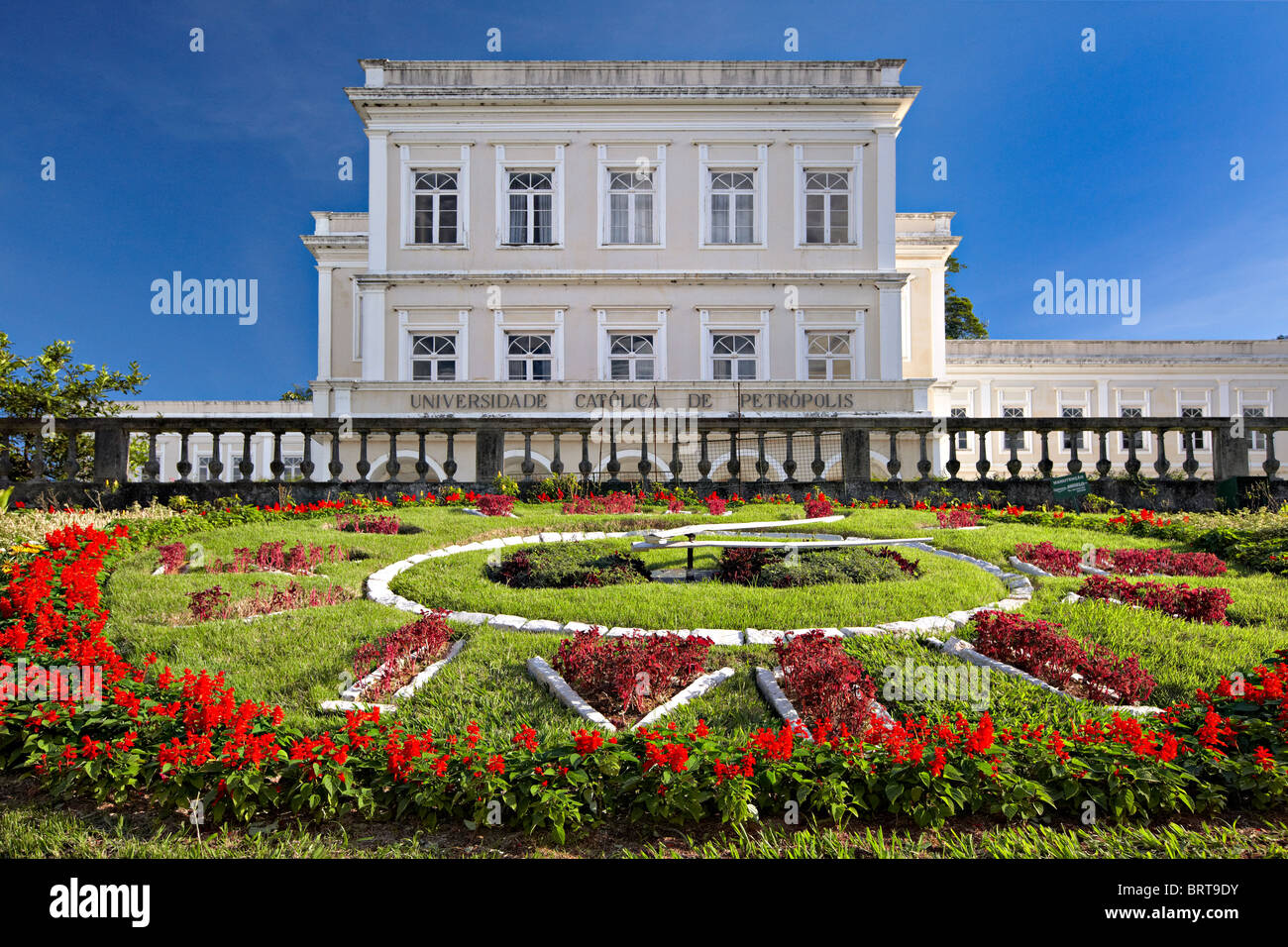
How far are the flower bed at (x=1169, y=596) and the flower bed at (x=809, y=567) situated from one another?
1457 mm

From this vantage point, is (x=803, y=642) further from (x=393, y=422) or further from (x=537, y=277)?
(x=537, y=277)

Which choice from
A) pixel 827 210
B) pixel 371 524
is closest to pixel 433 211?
pixel 827 210

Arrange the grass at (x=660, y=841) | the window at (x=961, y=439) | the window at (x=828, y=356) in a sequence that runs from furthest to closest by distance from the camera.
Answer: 1. the window at (x=961, y=439)
2. the window at (x=828, y=356)
3. the grass at (x=660, y=841)

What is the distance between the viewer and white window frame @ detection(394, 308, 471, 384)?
2298cm

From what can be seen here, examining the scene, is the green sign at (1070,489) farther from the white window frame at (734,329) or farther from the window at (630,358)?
the window at (630,358)

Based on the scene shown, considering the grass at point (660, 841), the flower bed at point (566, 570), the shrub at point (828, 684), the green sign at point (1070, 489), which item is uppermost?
the green sign at point (1070, 489)

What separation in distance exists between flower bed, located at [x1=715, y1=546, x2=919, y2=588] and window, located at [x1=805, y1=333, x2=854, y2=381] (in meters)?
17.0

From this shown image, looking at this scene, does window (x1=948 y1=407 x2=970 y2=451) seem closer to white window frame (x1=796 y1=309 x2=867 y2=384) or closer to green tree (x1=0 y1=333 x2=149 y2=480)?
white window frame (x1=796 y1=309 x2=867 y2=384)

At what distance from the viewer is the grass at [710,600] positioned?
525 cm

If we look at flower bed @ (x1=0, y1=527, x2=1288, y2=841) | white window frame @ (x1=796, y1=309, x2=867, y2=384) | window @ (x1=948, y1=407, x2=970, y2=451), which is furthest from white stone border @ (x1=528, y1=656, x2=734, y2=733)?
window @ (x1=948, y1=407, x2=970, y2=451)

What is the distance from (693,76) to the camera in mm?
23672

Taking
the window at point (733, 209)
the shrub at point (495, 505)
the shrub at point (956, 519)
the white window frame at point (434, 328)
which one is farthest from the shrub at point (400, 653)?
the window at point (733, 209)

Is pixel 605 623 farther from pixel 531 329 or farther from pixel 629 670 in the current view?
pixel 531 329

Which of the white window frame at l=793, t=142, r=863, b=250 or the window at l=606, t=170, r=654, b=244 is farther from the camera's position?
the window at l=606, t=170, r=654, b=244
